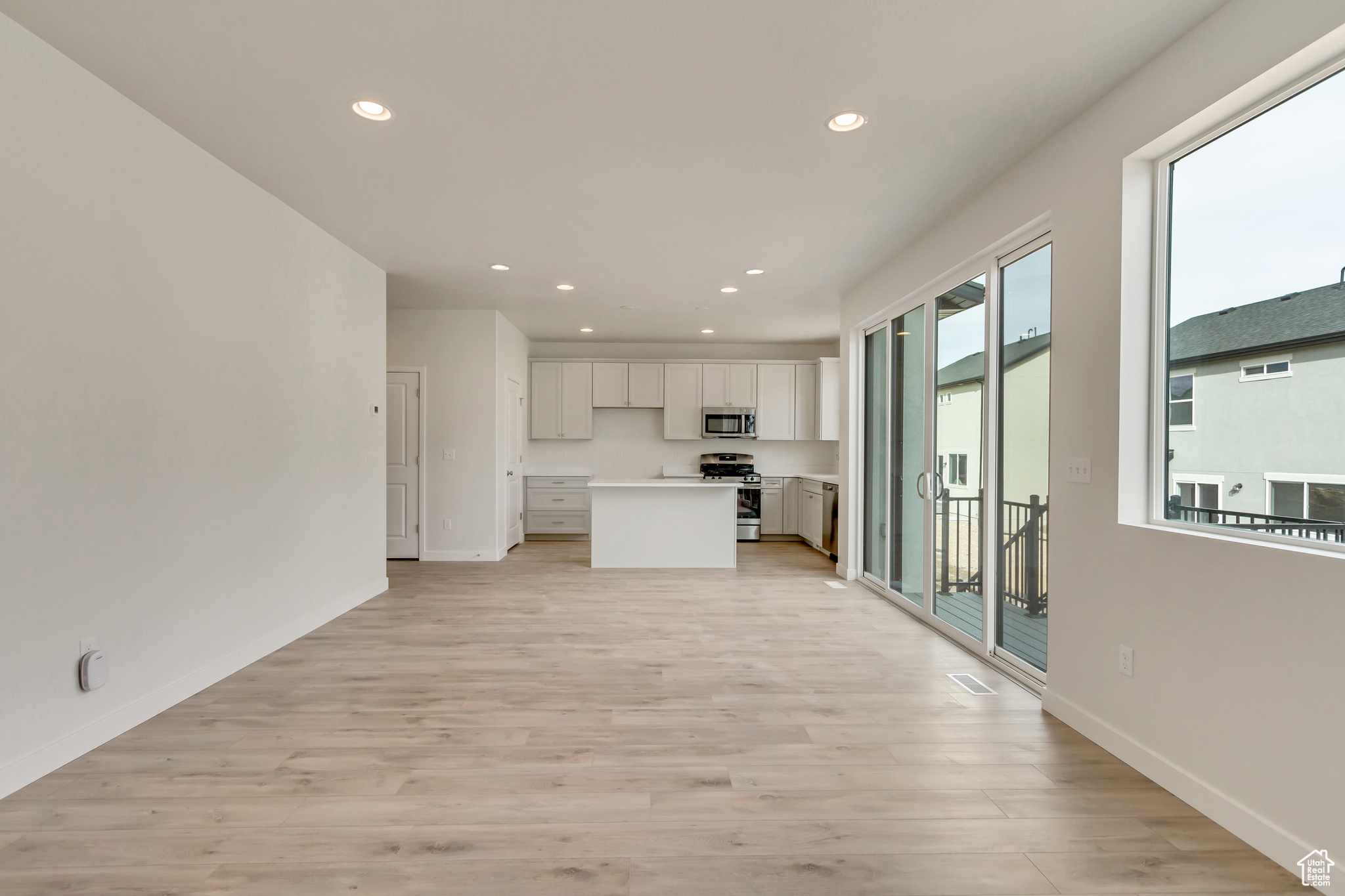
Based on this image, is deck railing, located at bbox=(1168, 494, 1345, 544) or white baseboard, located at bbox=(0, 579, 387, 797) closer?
deck railing, located at bbox=(1168, 494, 1345, 544)

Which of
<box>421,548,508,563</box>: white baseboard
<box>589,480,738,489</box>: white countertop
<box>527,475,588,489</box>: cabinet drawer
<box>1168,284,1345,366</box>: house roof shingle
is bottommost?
<box>421,548,508,563</box>: white baseboard

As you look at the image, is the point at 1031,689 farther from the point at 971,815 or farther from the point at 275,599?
the point at 275,599

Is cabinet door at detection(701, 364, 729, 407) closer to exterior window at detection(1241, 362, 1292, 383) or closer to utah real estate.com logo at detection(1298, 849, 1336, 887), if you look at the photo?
exterior window at detection(1241, 362, 1292, 383)

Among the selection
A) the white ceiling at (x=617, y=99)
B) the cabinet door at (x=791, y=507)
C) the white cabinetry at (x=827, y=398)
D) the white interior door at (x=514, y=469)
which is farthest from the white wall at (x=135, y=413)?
the white cabinetry at (x=827, y=398)

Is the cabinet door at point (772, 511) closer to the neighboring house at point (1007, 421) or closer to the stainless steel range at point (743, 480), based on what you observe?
the stainless steel range at point (743, 480)

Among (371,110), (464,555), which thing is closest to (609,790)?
(371,110)

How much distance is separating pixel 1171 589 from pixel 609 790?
6.69 ft

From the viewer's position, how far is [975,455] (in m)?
3.64

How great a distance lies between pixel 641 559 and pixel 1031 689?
368 centimetres

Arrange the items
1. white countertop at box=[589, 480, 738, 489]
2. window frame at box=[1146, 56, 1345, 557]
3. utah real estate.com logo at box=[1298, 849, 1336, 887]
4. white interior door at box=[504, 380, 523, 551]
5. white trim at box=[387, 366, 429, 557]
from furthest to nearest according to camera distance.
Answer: white interior door at box=[504, 380, 523, 551] → white trim at box=[387, 366, 429, 557] → white countertop at box=[589, 480, 738, 489] → window frame at box=[1146, 56, 1345, 557] → utah real estate.com logo at box=[1298, 849, 1336, 887]

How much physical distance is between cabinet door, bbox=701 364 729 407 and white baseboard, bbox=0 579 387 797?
201 inches

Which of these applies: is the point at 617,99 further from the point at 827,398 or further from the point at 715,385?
the point at 827,398

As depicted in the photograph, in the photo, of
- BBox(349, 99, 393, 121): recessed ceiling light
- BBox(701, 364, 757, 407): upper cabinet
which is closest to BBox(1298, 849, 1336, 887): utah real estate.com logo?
BBox(349, 99, 393, 121): recessed ceiling light

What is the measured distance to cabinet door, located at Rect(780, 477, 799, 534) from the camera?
7.95m
